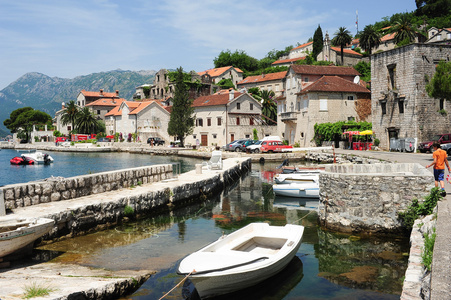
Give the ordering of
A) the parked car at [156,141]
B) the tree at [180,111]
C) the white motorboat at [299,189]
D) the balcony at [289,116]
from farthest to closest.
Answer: the parked car at [156,141]
the tree at [180,111]
the balcony at [289,116]
the white motorboat at [299,189]

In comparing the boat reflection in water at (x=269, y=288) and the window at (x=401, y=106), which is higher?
the window at (x=401, y=106)

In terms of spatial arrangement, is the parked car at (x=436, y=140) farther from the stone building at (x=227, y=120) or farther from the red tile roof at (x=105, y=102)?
the red tile roof at (x=105, y=102)

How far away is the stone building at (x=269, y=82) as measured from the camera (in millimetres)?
85000

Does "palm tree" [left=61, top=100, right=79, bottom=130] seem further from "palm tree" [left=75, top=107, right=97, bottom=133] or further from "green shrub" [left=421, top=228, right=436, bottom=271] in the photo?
"green shrub" [left=421, top=228, right=436, bottom=271]

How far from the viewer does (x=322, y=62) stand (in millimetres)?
88000

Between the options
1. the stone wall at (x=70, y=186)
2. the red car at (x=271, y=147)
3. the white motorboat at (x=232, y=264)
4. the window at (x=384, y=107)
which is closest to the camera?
the white motorboat at (x=232, y=264)

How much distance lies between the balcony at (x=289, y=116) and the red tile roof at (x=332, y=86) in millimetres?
3529

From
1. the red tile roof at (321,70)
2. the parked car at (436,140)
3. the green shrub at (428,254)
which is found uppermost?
the red tile roof at (321,70)

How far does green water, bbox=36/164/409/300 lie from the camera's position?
8914 millimetres

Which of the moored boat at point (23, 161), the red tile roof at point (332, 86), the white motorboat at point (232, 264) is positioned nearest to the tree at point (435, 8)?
the red tile roof at point (332, 86)

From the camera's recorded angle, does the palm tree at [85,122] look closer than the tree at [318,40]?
Yes

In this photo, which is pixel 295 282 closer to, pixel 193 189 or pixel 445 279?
pixel 445 279

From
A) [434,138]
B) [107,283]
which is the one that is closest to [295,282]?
[107,283]

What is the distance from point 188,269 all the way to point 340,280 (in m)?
4.19
